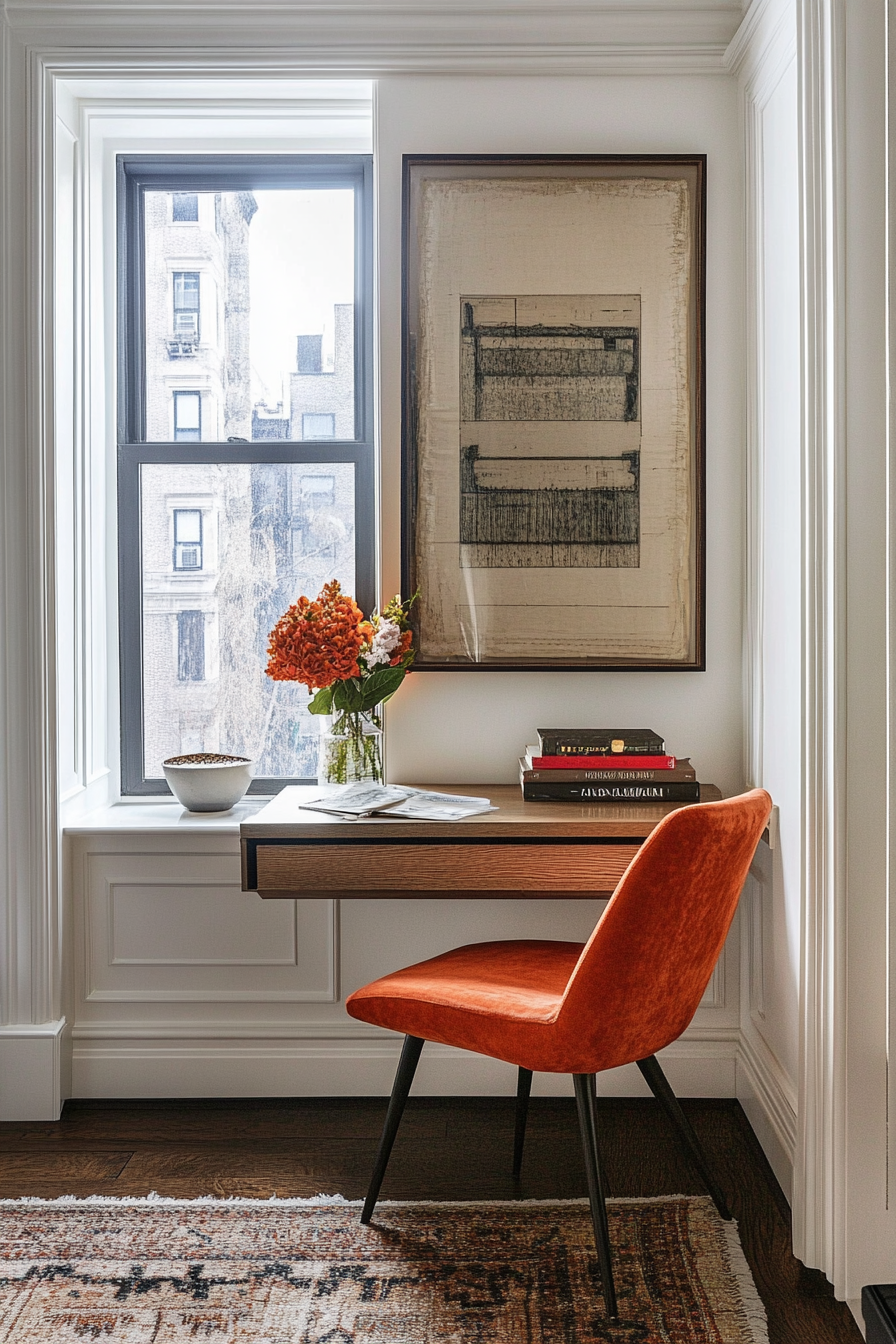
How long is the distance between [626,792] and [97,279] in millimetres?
1852

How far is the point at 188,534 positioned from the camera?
2.60 m

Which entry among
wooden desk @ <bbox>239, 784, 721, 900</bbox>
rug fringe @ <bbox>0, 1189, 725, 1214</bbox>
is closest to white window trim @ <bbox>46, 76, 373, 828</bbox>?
wooden desk @ <bbox>239, 784, 721, 900</bbox>

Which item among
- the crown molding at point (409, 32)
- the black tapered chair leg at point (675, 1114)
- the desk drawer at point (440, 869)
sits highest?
the crown molding at point (409, 32)

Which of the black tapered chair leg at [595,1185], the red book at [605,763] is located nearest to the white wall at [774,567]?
the red book at [605,763]

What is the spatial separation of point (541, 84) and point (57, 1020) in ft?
8.00

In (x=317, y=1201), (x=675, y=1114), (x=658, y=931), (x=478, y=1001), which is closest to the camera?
(x=658, y=931)

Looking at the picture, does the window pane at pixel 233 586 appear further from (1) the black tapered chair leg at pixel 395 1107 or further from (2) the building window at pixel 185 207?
(1) the black tapered chair leg at pixel 395 1107

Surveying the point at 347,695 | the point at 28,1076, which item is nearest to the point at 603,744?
the point at 347,695

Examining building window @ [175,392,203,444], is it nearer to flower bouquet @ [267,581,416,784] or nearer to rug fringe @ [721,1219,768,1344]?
flower bouquet @ [267,581,416,784]

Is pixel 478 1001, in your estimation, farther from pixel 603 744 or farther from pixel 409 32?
pixel 409 32

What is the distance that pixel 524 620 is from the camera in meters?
2.29

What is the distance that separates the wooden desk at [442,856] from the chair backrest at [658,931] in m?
0.29

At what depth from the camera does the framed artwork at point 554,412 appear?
2.25m

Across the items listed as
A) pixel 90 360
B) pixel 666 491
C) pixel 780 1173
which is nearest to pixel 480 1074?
pixel 780 1173
